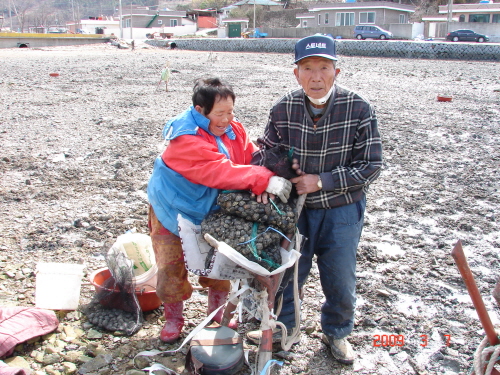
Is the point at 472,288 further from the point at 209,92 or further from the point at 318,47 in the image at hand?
the point at 209,92

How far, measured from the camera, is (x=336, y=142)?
2.57 m

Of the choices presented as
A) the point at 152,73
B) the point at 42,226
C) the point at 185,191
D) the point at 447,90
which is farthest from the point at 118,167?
the point at 152,73

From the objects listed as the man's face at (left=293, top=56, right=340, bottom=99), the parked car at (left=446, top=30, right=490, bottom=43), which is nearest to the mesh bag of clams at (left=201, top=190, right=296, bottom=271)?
the man's face at (left=293, top=56, right=340, bottom=99)

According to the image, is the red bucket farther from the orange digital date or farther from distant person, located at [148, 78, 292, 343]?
the orange digital date

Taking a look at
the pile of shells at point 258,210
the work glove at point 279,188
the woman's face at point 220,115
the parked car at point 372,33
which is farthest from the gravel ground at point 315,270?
the parked car at point 372,33

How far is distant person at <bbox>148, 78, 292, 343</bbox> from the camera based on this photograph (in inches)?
95.4

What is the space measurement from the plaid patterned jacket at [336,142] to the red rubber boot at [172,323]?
1050mm

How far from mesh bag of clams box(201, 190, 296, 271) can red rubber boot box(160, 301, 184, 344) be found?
77 cm

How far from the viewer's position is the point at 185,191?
2.60m

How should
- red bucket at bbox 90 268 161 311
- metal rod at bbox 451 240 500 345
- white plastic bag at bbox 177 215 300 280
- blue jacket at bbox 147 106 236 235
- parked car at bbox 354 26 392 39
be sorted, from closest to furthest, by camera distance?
1. metal rod at bbox 451 240 500 345
2. white plastic bag at bbox 177 215 300 280
3. blue jacket at bbox 147 106 236 235
4. red bucket at bbox 90 268 161 311
5. parked car at bbox 354 26 392 39

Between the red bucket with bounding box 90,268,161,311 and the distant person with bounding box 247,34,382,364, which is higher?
the distant person with bounding box 247,34,382,364

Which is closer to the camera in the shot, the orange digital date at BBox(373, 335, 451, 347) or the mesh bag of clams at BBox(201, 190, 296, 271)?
the mesh bag of clams at BBox(201, 190, 296, 271)

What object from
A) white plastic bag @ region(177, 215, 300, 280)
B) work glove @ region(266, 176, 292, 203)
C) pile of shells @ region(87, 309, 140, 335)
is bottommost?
pile of shells @ region(87, 309, 140, 335)

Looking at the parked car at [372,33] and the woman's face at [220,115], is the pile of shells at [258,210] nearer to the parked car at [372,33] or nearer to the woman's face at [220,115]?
the woman's face at [220,115]
